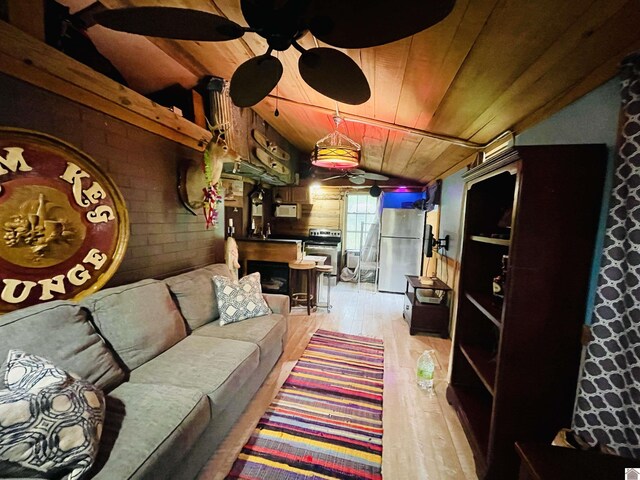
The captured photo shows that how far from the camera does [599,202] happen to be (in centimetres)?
110

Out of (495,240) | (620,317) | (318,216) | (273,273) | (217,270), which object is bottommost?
(273,273)

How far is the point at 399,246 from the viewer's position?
5.32m

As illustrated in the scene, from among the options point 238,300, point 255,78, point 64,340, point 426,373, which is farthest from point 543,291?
point 64,340

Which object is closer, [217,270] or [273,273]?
[217,270]

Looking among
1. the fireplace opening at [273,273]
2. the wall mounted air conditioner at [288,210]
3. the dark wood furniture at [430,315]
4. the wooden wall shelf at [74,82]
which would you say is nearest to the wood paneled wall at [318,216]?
the wall mounted air conditioner at [288,210]

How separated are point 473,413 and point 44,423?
2.24 metres

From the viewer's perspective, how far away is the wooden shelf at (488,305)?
1457mm

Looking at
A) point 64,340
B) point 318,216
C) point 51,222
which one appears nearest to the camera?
point 64,340

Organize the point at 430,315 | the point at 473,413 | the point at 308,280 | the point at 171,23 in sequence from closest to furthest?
the point at 171,23, the point at 473,413, the point at 430,315, the point at 308,280

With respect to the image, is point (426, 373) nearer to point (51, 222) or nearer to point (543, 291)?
point (543, 291)

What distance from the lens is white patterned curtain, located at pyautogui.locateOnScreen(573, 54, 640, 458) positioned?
910 mm

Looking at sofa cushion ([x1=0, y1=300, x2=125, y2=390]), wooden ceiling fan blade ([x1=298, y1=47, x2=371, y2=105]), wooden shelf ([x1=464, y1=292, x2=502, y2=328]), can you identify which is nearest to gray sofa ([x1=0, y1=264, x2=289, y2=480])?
sofa cushion ([x1=0, y1=300, x2=125, y2=390])

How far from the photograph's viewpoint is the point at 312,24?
0.91 m

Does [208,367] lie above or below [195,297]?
below
